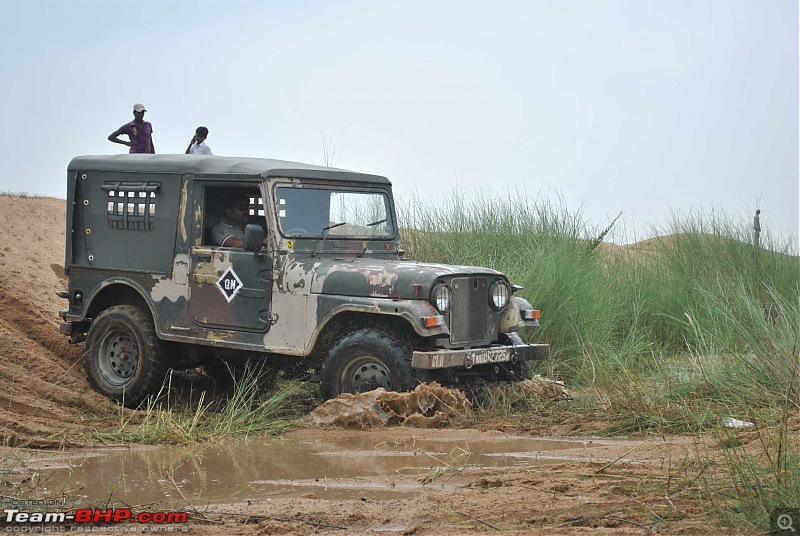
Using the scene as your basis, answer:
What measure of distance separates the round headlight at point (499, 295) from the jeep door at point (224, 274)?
1.81 metres

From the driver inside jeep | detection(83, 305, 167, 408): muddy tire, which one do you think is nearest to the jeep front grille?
the driver inside jeep

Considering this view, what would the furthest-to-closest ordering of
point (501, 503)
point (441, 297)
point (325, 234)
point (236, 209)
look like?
point (236, 209)
point (325, 234)
point (441, 297)
point (501, 503)

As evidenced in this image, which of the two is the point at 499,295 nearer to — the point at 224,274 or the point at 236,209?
the point at 224,274

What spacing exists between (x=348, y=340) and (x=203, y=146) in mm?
4773

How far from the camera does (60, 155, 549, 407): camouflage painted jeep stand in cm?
810

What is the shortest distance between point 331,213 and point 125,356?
7.70 ft

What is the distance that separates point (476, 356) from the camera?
8164 millimetres

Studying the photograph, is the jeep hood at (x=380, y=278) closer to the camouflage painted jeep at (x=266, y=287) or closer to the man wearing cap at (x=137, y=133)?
the camouflage painted jeep at (x=266, y=287)

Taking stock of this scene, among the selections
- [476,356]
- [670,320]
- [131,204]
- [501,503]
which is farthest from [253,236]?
[670,320]

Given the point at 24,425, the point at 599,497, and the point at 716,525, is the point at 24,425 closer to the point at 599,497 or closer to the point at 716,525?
the point at 599,497

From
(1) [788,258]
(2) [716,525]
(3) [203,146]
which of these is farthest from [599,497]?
(1) [788,258]

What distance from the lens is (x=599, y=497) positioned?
5.05 meters

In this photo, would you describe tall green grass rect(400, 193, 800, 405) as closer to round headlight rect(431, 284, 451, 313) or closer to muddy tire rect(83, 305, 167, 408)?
round headlight rect(431, 284, 451, 313)

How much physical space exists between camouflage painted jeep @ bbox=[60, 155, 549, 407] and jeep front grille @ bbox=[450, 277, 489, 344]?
2 centimetres
